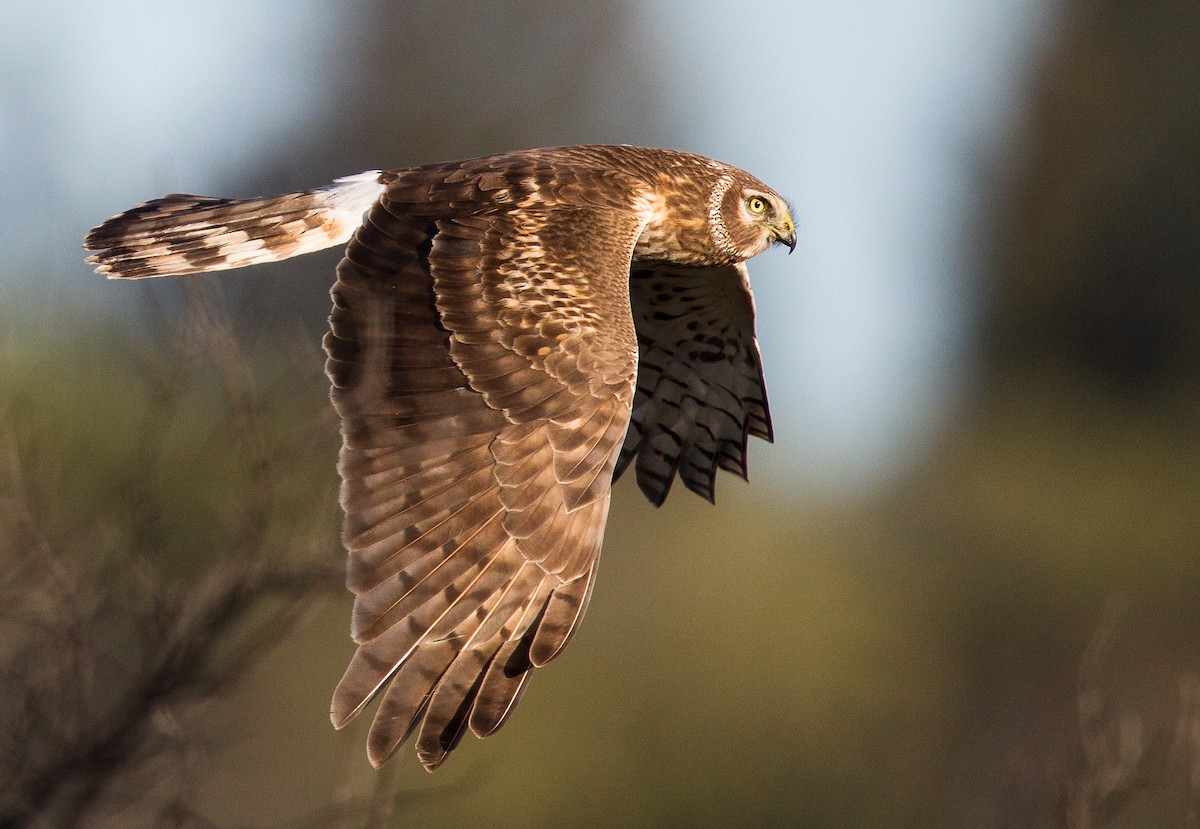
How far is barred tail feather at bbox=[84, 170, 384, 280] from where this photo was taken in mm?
4613

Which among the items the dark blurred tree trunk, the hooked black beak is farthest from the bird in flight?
the dark blurred tree trunk

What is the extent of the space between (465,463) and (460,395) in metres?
0.19

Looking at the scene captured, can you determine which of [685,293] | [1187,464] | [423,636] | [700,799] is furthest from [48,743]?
[1187,464]

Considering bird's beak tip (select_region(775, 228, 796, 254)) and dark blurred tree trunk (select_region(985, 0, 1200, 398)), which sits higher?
bird's beak tip (select_region(775, 228, 796, 254))

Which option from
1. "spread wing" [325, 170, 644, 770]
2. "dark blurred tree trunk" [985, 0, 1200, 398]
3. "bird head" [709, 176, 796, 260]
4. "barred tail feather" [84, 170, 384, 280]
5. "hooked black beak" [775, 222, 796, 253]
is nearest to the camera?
"spread wing" [325, 170, 644, 770]

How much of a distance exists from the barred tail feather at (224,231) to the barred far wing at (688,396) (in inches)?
53.4

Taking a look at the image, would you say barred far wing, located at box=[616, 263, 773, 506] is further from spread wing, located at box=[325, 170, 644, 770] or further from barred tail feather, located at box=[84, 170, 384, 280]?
spread wing, located at box=[325, 170, 644, 770]

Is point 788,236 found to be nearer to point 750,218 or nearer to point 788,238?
point 788,238

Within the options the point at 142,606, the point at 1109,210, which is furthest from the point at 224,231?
the point at 1109,210

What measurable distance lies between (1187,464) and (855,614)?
746cm

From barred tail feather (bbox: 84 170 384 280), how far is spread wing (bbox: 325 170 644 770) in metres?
0.58

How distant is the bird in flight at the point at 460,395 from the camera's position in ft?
12.3

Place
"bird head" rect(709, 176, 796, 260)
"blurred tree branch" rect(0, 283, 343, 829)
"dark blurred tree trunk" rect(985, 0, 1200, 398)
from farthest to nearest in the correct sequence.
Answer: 1. "dark blurred tree trunk" rect(985, 0, 1200, 398)
2. "bird head" rect(709, 176, 796, 260)
3. "blurred tree branch" rect(0, 283, 343, 829)

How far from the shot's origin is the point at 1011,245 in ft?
91.1
